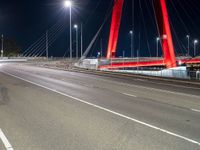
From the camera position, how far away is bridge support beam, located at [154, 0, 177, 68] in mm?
50781

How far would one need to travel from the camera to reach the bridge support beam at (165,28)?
167ft

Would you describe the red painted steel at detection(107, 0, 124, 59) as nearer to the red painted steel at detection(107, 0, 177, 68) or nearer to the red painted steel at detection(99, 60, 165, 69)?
the red painted steel at detection(107, 0, 177, 68)

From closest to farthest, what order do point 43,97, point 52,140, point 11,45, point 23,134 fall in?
point 52,140, point 23,134, point 43,97, point 11,45

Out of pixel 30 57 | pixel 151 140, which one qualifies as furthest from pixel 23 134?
pixel 30 57

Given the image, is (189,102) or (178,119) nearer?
(178,119)

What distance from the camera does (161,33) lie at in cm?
5441

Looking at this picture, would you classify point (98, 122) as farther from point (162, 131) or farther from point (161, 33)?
point (161, 33)

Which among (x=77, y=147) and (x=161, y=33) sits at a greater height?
(x=161, y=33)

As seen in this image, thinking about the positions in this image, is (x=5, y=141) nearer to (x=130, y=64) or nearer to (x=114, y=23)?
(x=114, y=23)

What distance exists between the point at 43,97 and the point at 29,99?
0.94 meters

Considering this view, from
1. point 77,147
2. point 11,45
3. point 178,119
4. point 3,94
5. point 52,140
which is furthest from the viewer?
point 11,45

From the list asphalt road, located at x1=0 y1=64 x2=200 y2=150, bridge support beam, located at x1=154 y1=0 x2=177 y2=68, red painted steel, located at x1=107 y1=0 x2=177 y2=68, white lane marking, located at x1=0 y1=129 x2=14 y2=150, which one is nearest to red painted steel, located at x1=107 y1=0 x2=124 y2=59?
red painted steel, located at x1=107 y1=0 x2=177 y2=68

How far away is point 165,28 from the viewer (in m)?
52.3

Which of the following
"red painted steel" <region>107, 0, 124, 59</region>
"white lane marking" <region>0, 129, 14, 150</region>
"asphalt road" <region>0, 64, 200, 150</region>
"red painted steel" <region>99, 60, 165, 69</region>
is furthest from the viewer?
"red painted steel" <region>107, 0, 124, 59</region>
